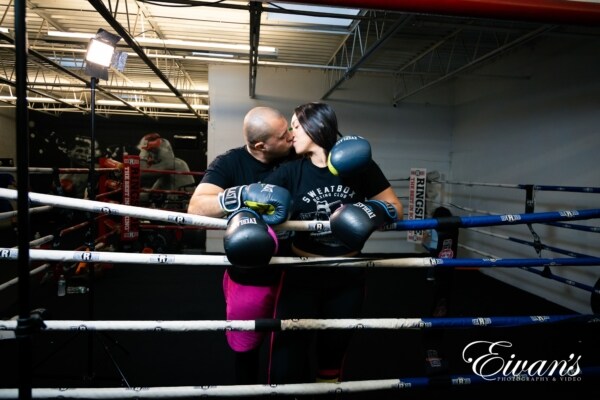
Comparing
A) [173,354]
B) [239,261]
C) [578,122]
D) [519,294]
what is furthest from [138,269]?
[578,122]

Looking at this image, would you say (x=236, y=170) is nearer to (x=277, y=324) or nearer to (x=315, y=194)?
(x=315, y=194)

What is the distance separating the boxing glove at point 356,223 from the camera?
101 cm

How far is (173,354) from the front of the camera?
236cm

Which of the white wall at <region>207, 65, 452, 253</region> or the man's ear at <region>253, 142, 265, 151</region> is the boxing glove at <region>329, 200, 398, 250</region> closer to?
the man's ear at <region>253, 142, 265, 151</region>

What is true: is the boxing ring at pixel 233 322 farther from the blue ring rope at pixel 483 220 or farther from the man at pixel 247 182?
the man at pixel 247 182

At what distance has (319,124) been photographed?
1.32 meters

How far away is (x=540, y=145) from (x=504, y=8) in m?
3.52

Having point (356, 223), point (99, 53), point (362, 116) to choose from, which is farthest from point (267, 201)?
point (362, 116)

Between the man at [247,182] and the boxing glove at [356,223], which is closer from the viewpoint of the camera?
the boxing glove at [356,223]

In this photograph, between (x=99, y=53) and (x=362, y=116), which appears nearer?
(x=99, y=53)

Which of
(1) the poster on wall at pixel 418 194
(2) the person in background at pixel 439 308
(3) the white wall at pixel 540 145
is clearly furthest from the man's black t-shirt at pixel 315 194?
(1) the poster on wall at pixel 418 194

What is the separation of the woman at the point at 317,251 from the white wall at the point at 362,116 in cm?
449

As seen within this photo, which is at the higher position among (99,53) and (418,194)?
(99,53)

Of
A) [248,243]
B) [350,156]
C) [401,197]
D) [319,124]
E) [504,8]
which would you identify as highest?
[504,8]
